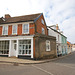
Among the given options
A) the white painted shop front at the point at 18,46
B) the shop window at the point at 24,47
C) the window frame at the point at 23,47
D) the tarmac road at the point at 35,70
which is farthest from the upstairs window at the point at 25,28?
the tarmac road at the point at 35,70

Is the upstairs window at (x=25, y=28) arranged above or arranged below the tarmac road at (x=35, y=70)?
above

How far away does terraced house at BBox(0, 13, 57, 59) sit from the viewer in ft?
42.9

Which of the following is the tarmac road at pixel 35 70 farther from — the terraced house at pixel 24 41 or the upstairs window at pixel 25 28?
the upstairs window at pixel 25 28

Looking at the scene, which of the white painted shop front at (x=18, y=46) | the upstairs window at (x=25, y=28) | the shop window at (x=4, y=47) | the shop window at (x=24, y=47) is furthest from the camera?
the shop window at (x=4, y=47)

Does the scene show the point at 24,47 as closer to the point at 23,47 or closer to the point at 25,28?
the point at 23,47

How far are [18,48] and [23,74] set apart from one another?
817 cm

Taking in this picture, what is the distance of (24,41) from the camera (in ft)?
46.2

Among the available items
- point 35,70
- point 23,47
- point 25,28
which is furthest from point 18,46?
point 35,70

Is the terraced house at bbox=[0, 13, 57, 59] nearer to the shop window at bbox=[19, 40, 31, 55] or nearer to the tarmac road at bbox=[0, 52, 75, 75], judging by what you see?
the shop window at bbox=[19, 40, 31, 55]

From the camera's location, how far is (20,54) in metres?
13.5

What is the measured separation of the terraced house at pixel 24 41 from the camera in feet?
42.9

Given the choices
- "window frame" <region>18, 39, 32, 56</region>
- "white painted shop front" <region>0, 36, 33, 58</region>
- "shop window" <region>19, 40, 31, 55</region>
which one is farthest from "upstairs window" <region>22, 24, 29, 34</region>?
"shop window" <region>19, 40, 31, 55</region>

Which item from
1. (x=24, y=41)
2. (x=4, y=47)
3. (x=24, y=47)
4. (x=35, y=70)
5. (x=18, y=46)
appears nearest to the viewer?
(x=35, y=70)

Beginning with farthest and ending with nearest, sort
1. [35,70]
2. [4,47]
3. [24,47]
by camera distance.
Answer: [4,47], [24,47], [35,70]
